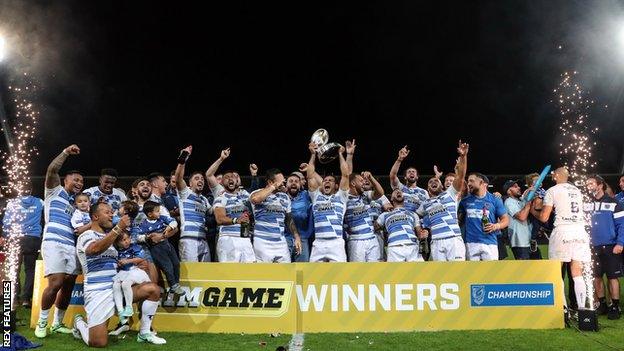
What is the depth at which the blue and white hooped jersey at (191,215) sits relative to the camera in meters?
8.38

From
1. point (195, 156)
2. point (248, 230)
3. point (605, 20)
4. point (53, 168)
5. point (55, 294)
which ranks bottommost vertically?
point (55, 294)

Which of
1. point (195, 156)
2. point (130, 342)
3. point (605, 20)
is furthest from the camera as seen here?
point (195, 156)

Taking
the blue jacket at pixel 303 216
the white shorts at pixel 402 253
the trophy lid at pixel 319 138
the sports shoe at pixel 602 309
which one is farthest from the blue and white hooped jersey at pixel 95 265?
the sports shoe at pixel 602 309

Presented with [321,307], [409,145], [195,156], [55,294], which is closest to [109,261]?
[55,294]

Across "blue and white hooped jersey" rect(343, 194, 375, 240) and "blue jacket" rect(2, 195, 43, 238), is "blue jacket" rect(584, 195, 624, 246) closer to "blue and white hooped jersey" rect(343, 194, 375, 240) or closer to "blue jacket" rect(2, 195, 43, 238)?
"blue and white hooped jersey" rect(343, 194, 375, 240)

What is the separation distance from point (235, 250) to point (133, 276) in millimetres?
1841

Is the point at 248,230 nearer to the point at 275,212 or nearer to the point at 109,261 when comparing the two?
the point at 275,212

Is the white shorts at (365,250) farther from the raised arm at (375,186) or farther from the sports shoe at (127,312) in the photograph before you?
the sports shoe at (127,312)

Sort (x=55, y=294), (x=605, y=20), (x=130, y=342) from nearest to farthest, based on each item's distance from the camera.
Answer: (x=130, y=342)
(x=55, y=294)
(x=605, y=20)

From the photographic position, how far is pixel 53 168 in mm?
7113

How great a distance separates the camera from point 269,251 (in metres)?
8.19

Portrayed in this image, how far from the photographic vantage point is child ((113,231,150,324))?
6.53 m

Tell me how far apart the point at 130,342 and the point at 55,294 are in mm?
1257

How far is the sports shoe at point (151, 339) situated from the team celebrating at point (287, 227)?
1.1 inches
